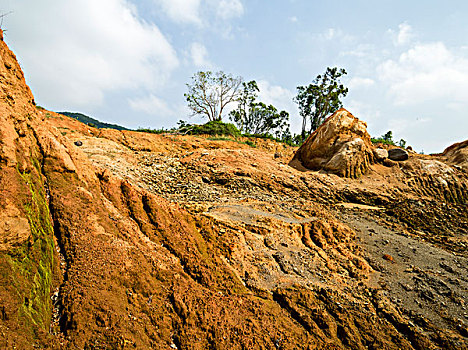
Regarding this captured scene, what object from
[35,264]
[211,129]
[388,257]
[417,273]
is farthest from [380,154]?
[35,264]

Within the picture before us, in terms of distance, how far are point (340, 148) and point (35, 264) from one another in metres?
14.5

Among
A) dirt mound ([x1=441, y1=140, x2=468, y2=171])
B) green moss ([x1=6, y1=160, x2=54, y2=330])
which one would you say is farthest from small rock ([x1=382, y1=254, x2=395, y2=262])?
dirt mound ([x1=441, y1=140, x2=468, y2=171])

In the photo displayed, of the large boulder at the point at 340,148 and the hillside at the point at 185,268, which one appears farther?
the large boulder at the point at 340,148

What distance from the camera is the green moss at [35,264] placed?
227 cm

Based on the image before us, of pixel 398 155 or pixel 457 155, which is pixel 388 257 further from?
pixel 457 155

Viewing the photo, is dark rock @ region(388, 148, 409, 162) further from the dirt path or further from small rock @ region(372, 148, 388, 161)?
the dirt path

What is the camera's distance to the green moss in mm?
2271

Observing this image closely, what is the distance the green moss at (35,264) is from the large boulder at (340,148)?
13372 millimetres

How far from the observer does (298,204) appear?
10406 millimetres

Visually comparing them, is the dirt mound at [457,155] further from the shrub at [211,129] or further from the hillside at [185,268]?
the shrub at [211,129]

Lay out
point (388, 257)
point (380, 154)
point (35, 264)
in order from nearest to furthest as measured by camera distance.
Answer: point (35, 264) → point (388, 257) → point (380, 154)

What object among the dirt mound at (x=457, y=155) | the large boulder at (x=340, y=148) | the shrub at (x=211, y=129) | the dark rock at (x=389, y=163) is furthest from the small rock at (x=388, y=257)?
the shrub at (x=211, y=129)

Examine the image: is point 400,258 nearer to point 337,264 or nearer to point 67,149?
point 337,264

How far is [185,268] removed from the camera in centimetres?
438
